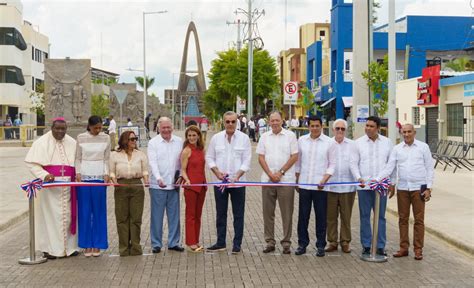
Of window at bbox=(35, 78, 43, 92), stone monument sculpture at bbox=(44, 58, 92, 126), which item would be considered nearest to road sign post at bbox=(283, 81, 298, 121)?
stone monument sculpture at bbox=(44, 58, 92, 126)

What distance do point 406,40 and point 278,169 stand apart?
43.1m

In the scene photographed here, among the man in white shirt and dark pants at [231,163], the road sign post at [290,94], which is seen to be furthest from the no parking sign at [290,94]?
the man in white shirt and dark pants at [231,163]

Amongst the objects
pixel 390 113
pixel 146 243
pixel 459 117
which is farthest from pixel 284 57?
pixel 146 243

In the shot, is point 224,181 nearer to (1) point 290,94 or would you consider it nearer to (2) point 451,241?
(2) point 451,241

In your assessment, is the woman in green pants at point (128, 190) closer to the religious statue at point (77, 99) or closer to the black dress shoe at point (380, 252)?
the black dress shoe at point (380, 252)

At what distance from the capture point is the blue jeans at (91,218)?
9.72m

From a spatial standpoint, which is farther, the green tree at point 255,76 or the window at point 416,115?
the green tree at point 255,76

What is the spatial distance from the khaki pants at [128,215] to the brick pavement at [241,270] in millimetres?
201

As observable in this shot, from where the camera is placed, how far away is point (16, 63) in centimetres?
6375

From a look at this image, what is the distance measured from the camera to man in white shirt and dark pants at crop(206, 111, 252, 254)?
9.95 metres

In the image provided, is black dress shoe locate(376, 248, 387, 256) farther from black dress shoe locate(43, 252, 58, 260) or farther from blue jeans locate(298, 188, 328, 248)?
black dress shoe locate(43, 252, 58, 260)

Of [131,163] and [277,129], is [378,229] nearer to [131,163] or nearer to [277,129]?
[277,129]

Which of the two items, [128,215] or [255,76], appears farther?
[255,76]

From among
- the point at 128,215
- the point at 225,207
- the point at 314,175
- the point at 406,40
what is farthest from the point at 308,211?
the point at 406,40
